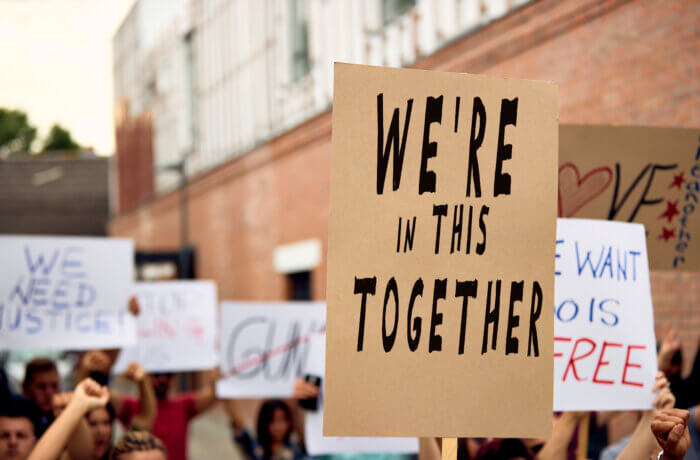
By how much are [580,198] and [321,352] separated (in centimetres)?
138

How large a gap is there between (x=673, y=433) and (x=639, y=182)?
1.86 m

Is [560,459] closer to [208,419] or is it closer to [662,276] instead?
[662,276]

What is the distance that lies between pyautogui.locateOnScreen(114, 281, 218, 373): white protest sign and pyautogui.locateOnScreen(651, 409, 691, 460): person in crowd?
4419 millimetres

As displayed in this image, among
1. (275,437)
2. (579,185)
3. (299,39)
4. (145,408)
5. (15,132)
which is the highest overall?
(15,132)

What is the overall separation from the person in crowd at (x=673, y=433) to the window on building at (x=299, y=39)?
10449mm

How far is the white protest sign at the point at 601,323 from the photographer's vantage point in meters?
3.16

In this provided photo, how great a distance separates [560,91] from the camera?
7000 mm

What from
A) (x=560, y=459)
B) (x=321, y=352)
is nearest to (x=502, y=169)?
(x=560, y=459)

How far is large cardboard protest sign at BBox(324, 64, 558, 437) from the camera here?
2.46 m

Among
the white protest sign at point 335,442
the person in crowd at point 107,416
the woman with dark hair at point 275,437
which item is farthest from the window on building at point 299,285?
the white protest sign at point 335,442

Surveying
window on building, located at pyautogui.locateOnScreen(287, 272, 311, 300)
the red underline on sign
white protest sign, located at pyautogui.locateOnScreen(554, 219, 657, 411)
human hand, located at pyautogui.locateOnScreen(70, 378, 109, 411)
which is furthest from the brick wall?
white protest sign, located at pyautogui.locateOnScreen(554, 219, 657, 411)

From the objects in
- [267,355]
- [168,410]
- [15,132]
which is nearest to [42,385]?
[168,410]

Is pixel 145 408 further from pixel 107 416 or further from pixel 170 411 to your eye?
pixel 107 416

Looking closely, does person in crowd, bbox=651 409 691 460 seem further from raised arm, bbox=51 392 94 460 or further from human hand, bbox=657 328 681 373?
raised arm, bbox=51 392 94 460
